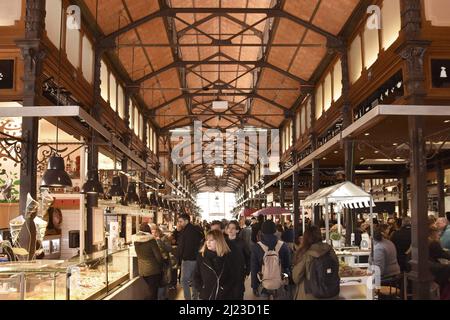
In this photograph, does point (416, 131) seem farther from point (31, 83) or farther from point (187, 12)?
point (187, 12)

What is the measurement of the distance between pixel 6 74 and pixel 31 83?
75 cm

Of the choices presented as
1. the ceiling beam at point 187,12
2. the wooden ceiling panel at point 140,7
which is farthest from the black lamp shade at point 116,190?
the wooden ceiling panel at point 140,7

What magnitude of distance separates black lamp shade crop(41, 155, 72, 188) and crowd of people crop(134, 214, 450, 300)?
77.9 inches

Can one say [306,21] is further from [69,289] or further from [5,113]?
[69,289]

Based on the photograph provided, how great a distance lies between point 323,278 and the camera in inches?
217

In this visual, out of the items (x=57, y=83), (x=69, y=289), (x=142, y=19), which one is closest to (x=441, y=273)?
(x=69, y=289)

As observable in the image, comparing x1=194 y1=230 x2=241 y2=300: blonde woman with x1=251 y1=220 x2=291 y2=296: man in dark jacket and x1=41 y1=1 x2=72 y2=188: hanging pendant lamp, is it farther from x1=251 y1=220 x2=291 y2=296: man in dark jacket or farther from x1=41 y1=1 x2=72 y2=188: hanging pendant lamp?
x1=41 y1=1 x2=72 y2=188: hanging pendant lamp

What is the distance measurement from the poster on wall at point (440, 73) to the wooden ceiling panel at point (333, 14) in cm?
338

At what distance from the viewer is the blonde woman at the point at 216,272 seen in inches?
217

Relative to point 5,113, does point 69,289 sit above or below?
below

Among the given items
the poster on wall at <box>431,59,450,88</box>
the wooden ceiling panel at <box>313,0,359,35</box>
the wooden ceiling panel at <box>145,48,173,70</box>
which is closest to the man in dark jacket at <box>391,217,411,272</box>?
the poster on wall at <box>431,59,450,88</box>

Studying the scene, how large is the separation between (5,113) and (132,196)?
422 cm

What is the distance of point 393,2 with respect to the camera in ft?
33.5

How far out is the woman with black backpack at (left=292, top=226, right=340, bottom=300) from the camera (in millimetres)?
5520
